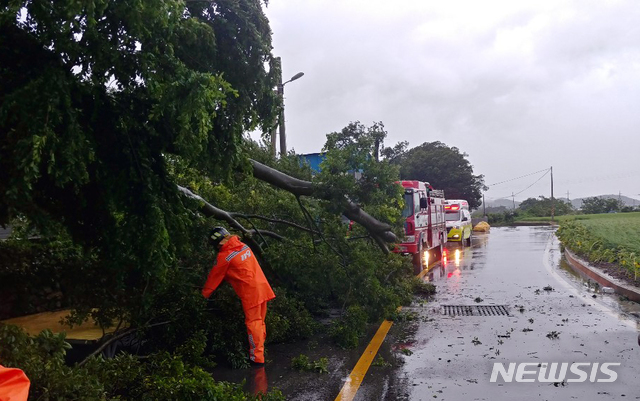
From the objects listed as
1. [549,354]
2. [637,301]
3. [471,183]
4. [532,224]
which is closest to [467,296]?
[637,301]

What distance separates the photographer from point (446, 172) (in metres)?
56.1

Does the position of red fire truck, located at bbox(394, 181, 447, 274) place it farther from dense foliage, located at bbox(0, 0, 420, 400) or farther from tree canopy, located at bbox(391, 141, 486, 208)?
tree canopy, located at bbox(391, 141, 486, 208)

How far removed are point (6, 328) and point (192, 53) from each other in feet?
9.85

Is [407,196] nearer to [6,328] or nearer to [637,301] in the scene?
[637,301]

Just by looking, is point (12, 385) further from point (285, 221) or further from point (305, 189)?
point (285, 221)

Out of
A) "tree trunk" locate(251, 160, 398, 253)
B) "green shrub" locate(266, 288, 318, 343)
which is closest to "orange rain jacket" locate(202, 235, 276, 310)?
"green shrub" locate(266, 288, 318, 343)

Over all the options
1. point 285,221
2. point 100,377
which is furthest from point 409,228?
point 100,377

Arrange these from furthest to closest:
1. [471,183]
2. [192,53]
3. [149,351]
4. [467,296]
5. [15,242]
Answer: [471,183], [467,296], [15,242], [149,351], [192,53]

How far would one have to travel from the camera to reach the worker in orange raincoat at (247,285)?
6.62m

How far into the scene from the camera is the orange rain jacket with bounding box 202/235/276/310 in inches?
261

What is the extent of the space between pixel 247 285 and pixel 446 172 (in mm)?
51207

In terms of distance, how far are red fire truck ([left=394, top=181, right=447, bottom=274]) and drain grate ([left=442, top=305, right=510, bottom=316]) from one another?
4.25 meters

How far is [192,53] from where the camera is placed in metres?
5.82

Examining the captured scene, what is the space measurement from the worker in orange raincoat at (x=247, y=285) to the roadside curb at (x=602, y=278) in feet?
22.9
